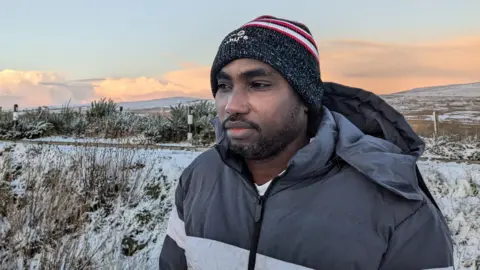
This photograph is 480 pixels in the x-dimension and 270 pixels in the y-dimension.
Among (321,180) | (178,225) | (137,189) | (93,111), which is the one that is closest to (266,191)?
(321,180)

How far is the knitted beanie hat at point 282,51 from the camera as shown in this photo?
1.76 m

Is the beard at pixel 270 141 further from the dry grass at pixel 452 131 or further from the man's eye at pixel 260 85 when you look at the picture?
the dry grass at pixel 452 131

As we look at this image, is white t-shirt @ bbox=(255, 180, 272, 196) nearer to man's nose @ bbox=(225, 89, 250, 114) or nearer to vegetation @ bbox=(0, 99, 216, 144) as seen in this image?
man's nose @ bbox=(225, 89, 250, 114)

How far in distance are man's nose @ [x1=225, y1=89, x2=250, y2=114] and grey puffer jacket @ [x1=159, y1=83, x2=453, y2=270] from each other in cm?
24

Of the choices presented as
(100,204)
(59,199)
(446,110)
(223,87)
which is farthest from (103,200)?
(446,110)

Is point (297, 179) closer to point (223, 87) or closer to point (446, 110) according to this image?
point (223, 87)

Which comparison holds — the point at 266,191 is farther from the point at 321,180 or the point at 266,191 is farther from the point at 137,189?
the point at 137,189

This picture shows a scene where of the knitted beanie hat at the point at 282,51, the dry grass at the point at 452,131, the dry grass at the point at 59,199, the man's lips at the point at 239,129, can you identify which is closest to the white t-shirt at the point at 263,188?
the man's lips at the point at 239,129

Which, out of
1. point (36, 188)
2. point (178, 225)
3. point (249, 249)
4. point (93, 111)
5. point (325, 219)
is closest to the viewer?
point (325, 219)

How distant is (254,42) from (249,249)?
2.54 feet

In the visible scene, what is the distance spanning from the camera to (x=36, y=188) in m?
5.90

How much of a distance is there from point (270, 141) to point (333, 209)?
339 mm

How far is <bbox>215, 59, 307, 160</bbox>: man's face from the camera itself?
5.66 ft

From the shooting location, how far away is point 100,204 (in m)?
6.68
